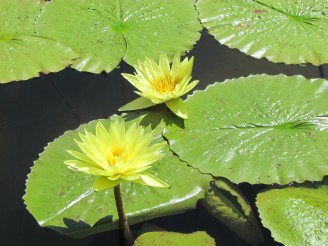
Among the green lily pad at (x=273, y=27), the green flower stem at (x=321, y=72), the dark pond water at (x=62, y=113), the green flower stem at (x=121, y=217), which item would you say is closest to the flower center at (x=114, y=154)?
the green flower stem at (x=121, y=217)

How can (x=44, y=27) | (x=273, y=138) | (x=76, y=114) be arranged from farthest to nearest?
(x=44, y=27) < (x=76, y=114) < (x=273, y=138)

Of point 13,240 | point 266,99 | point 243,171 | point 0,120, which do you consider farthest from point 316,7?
point 13,240

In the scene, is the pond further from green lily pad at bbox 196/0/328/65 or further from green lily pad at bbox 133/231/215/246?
green lily pad at bbox 133/231/215/246

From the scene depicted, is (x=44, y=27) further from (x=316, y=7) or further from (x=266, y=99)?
(x=316, y=7)

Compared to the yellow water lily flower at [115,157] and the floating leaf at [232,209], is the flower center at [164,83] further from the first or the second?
the yellow water lily flower at [115,157]

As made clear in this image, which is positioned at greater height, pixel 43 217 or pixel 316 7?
pixel 316 7

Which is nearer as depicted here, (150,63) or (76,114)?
(150,63)
